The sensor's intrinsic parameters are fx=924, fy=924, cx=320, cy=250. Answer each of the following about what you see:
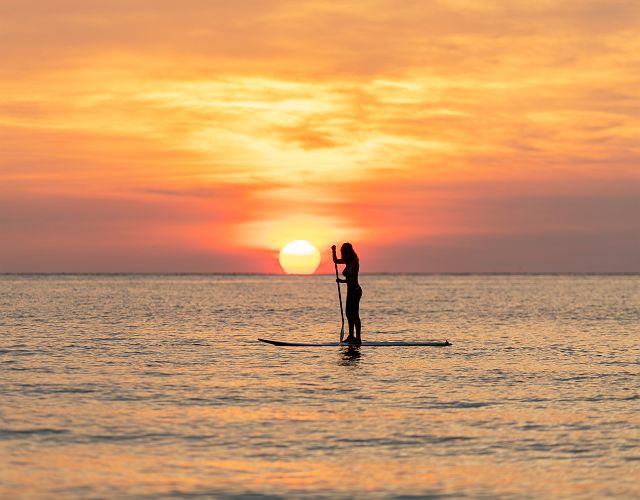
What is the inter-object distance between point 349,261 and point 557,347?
358 inches

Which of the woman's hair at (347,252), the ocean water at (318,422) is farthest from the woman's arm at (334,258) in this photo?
the ocean water at (318,422)

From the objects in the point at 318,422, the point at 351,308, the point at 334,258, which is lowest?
the point at 318,422

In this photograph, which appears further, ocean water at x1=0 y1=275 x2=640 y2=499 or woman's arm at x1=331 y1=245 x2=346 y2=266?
woman's arm at x1=331 y1=245 x2=346 y2=266

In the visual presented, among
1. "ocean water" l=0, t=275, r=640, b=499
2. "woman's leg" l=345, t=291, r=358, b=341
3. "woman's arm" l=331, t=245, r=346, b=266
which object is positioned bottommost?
"ocean water" l=0, t=275, r=640, b=499

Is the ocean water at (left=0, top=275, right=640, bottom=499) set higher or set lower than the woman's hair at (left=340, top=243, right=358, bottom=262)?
lower

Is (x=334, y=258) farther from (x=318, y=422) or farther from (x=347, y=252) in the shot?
(x=318, y=422)

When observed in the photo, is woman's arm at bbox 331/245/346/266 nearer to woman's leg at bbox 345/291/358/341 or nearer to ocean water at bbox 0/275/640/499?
woman's leg at bbox 345/291/358/341

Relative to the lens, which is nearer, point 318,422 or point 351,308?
point 318,422

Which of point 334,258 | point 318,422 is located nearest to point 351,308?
point 334,258

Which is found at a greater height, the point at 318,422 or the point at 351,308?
the point at 351,308

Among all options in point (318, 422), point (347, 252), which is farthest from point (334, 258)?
point (318, 422)

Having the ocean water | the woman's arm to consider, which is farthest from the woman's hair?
the ocean water

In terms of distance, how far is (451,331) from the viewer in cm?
4250

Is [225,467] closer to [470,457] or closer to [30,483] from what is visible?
[30,483]
